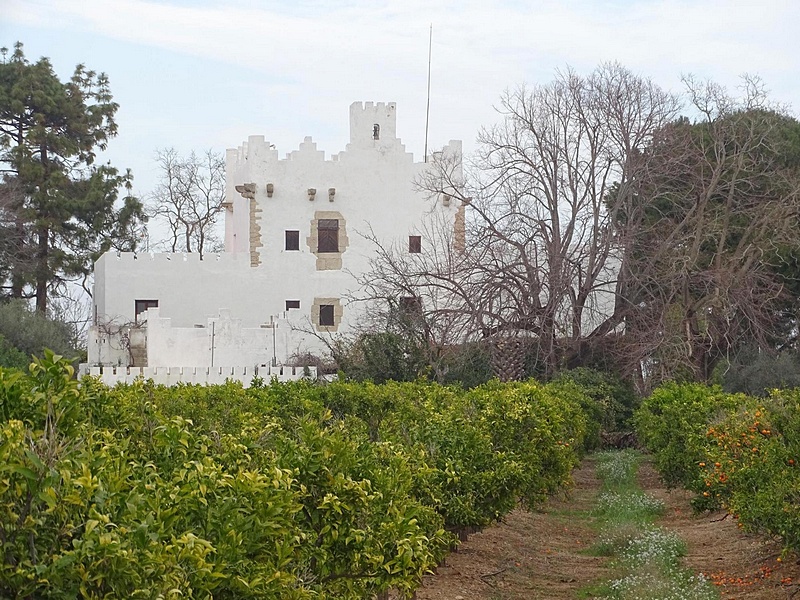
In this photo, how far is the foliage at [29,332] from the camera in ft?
117

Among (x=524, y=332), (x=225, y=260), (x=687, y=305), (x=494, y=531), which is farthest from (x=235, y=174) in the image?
(x=494, y=531)

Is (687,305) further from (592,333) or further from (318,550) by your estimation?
(318,550)

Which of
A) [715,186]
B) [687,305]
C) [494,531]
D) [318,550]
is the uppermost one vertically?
[715,186]

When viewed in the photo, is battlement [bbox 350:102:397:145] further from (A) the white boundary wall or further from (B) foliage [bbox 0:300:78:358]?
(B) foliage [bbox 0:300:78:358]

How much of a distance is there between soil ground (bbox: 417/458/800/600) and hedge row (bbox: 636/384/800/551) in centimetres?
62

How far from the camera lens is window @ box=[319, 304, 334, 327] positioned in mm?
42562

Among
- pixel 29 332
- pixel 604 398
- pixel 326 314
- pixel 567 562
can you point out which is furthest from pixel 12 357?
pixel 567 562

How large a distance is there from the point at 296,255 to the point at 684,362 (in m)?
16.5

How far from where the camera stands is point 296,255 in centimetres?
4309

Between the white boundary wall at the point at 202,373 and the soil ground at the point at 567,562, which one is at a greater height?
the white boundary wall at the point at 202,373

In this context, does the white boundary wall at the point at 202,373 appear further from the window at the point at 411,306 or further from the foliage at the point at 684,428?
the foliage at the point at 684,428

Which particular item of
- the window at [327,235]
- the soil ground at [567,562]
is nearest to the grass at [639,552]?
the soil ground at [567,562]

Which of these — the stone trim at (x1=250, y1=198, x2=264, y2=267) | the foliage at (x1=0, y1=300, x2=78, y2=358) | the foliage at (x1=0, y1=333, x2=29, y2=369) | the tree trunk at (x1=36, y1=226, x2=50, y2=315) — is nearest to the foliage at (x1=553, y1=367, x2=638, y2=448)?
the foliage at (x1=0, y1=333, x2=29, y2=369)

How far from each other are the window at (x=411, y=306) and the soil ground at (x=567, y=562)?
44.0ft
